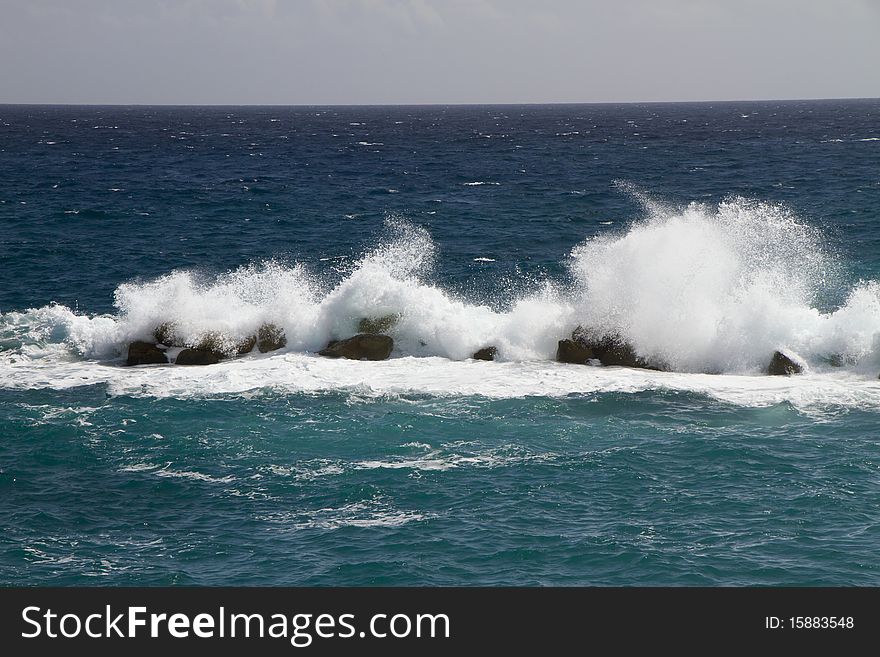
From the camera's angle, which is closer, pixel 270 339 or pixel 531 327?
pixel 531 327

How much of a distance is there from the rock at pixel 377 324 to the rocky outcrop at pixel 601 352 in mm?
5121

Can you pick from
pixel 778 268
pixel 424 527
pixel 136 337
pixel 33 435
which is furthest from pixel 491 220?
pixel 424 527

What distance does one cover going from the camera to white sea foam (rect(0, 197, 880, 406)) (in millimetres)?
25984

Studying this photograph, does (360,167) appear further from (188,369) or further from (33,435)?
(33,435)

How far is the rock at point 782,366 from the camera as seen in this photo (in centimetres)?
2620

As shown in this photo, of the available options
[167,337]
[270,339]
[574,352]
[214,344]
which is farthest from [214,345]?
[574,352]

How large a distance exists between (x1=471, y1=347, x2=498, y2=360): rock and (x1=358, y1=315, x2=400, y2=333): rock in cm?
293

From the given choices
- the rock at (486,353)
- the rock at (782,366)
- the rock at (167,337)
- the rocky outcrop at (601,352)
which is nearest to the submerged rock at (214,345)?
the rock at (167,337)

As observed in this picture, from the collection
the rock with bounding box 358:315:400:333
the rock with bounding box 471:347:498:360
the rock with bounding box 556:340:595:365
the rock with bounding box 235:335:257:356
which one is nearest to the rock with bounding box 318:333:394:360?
the rock with bounding box 358:315:400:333

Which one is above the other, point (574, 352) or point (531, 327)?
point (531, 327)

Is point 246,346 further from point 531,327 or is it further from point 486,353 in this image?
point 531,327

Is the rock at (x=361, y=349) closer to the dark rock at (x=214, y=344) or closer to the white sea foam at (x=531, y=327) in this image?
the white sea foam at (x=531, y=327)

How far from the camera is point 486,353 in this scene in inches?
1128

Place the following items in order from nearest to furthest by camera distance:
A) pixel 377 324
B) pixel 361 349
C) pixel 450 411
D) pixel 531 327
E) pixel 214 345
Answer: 1. pixel 450 411
2. pixel 361 349
3. pixel 214 345
4. pixel 531 327
5. pixel 377 324
